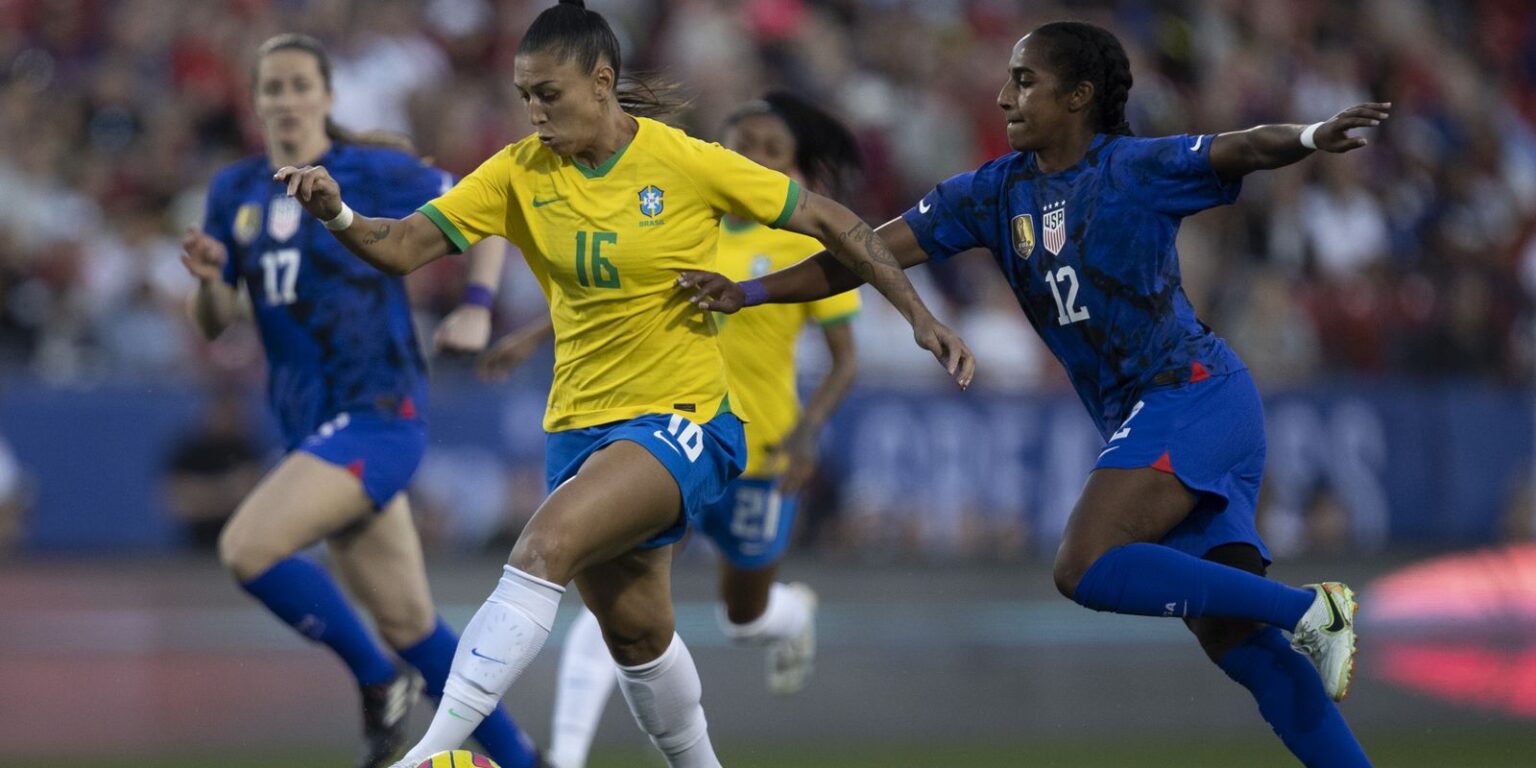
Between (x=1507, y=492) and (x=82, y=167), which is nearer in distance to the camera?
(x=82, y=167)

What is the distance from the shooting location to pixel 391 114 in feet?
47.8

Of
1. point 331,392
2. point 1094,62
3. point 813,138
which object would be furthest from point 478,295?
point 1094,62

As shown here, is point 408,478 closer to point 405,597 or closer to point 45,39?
point 405,597

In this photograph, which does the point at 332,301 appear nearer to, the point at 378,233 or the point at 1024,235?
the point at 378,233

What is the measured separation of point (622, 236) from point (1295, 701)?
2442mm

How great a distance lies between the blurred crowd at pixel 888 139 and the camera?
13.3 metres

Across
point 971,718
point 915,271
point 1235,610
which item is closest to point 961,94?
point 915,271

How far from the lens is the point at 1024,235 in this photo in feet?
20.4

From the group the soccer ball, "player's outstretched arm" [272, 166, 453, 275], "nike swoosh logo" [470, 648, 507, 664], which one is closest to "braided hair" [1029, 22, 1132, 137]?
"player's outstretched arm" [272, 166, 453, 275]

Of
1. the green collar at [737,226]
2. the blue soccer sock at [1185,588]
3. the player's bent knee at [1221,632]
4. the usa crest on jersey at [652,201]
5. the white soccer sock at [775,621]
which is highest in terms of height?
Answer: the green collar at [737,226]

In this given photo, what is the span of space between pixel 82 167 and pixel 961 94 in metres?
6.98

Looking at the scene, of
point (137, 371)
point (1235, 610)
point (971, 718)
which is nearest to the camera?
point (1235, 610)

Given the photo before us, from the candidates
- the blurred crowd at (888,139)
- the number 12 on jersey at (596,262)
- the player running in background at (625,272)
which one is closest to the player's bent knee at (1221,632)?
the player running in background at (625,272)

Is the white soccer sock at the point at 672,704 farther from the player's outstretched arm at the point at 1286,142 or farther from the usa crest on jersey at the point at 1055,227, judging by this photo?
the player's outstretched arm at the point at 1286,142
